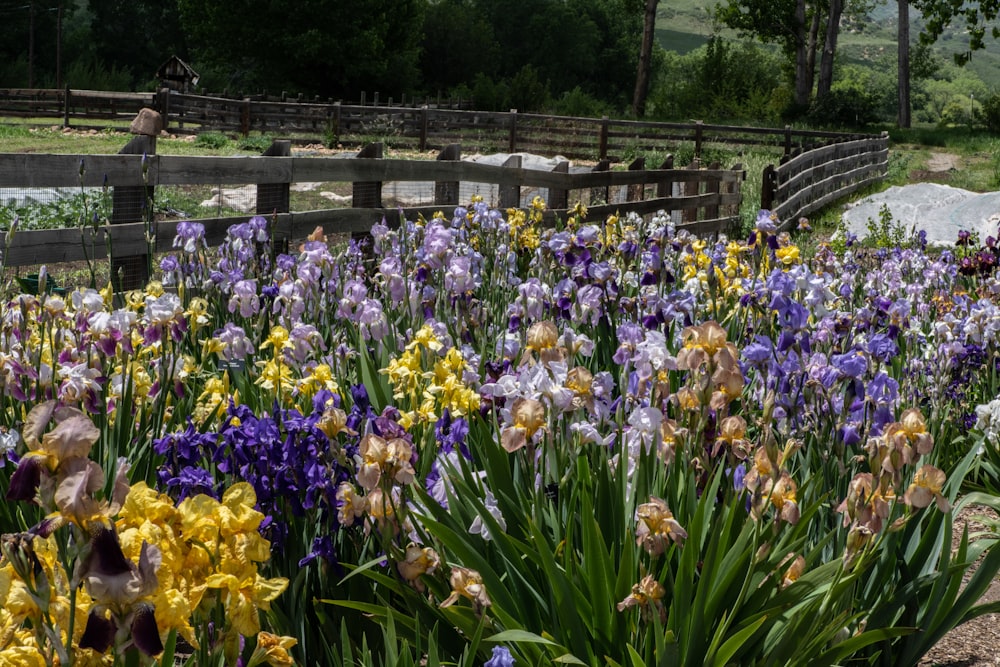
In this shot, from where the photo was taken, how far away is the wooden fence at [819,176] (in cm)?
1320

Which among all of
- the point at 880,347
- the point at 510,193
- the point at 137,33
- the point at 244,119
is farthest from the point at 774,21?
the point at 880,347

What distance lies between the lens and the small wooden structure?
35844 millimetres

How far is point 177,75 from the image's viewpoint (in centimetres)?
3622

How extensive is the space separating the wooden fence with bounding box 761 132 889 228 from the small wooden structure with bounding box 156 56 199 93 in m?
24.6

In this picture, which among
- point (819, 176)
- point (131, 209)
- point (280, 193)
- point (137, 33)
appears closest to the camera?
point (131, 209)

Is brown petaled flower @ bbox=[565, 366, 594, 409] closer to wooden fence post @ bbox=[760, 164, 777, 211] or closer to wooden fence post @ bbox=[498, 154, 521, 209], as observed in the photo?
wooden fence post @ bbox=[498, 154, 521, 209]

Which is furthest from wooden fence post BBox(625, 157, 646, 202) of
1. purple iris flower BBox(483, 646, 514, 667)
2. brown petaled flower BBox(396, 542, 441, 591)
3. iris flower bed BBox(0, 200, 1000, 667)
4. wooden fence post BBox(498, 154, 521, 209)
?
purple iris flower BBox(483, 646, 514, 667)

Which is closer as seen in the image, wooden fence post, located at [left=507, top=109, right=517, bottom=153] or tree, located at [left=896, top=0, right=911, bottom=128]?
wooden fence post, located at [left=507, top=109, right=517, bottom=153]

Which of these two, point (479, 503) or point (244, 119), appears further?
point (244, 119)

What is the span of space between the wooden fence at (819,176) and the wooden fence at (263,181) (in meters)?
3.57

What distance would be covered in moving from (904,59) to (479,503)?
3317cm

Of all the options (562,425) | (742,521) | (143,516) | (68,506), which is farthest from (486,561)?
(68,506)

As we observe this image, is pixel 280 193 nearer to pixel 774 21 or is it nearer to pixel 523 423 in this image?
pixel 523 423

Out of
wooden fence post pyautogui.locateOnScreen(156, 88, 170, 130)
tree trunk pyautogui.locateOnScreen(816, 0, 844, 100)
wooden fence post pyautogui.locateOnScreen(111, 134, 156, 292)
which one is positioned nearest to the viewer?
wooden fence post pyautogui.locateOnScreen(111, 134, 156, 292)
